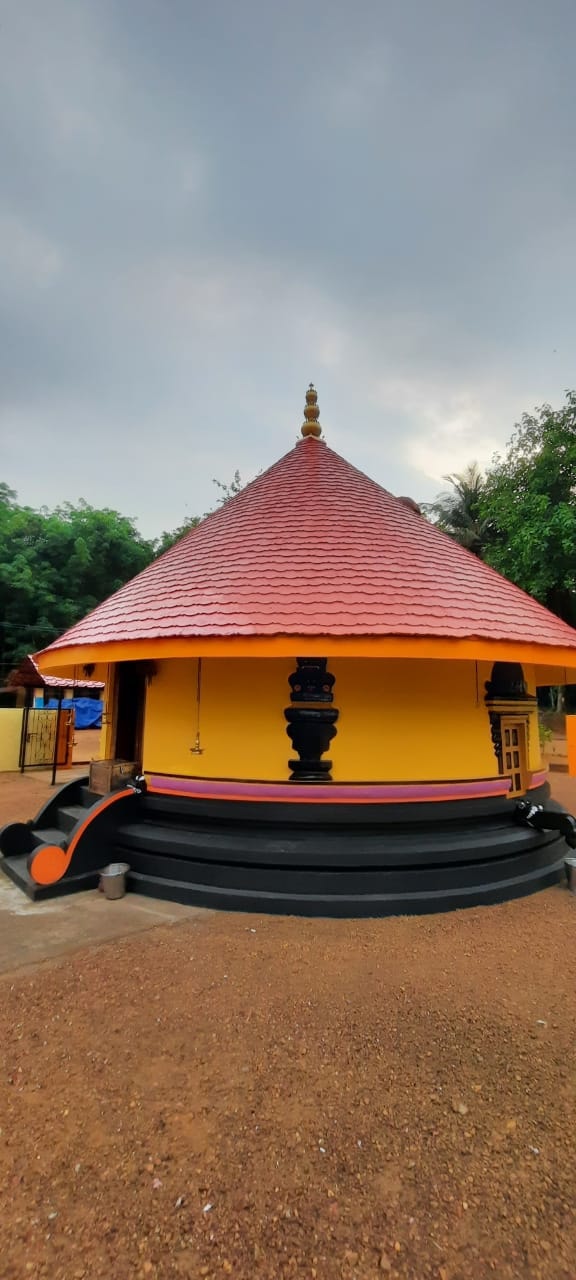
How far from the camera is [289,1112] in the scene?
6.91 ft

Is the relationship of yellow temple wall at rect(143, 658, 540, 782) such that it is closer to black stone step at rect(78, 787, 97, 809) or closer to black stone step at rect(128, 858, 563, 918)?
black stone step at rect(128, 858, 563, 918)

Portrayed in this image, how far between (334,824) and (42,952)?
88.2 inches

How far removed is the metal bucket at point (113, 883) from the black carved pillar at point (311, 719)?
5.30ft

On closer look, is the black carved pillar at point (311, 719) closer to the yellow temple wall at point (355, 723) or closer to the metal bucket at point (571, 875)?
the yellow temple wall at point (355, 723)

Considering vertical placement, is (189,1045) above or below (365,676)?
below

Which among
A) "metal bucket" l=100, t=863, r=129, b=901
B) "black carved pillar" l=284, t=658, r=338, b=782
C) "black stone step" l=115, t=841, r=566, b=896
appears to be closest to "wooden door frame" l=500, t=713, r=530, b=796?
"black stone step" l=115, t=841, r=566, b=896

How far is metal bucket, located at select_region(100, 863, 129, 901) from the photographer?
4348 millimetres

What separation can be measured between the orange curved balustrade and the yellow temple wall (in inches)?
26.9

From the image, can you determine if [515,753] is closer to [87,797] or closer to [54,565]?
[87,797]

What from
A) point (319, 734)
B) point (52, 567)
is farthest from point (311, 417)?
point (52, 567)

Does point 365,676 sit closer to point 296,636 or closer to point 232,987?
point 296,636

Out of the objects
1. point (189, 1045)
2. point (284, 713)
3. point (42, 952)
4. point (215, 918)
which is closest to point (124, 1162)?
point (189, 1045)

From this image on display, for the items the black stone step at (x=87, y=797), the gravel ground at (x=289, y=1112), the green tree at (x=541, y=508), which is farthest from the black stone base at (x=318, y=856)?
the green tree at (x=541, y=508)

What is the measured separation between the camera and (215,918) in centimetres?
397
